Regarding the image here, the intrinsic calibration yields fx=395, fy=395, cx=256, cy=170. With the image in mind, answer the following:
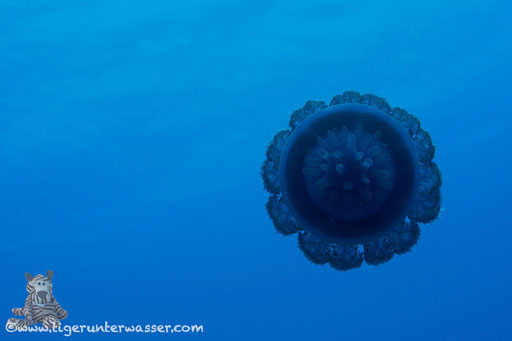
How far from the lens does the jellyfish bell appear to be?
720 centimetres

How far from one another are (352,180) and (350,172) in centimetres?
15

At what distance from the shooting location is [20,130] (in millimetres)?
22484

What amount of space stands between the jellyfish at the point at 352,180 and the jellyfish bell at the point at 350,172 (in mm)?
17

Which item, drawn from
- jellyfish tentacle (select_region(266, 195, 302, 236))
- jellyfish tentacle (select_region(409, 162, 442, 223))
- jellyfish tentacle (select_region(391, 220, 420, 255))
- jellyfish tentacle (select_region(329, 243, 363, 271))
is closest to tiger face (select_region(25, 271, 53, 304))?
jellyfish tentacle (select_region(266, 195, 302, 236))

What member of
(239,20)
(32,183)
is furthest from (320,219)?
(32,183)

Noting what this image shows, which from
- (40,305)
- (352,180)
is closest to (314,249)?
(352,180)

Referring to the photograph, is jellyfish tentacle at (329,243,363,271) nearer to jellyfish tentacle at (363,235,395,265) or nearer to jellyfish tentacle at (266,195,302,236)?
jellyfish tentacle at (363,235,395,265)

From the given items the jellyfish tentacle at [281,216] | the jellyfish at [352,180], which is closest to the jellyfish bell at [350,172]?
the jellyfish at [352,180]

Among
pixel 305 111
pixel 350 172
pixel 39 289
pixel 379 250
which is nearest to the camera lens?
pixel 350 172

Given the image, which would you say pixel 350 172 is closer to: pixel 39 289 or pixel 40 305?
pixel 39 289

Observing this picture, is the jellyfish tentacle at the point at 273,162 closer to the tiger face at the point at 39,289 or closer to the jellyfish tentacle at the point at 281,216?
the jellyfish tentacle at the point at 281,216

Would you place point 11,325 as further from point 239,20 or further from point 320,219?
point 239,20

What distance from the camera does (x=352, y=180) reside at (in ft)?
23.4

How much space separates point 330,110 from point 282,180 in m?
1.66
